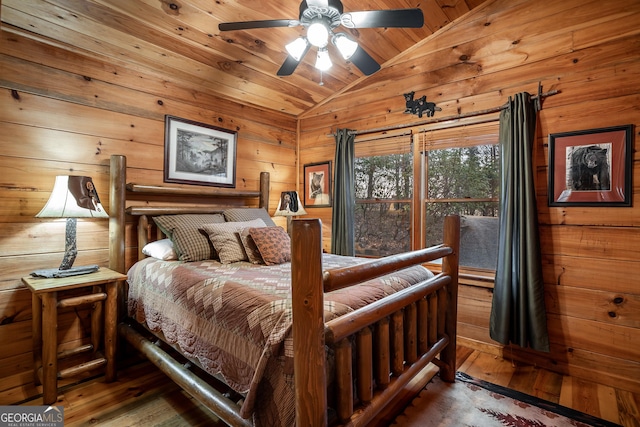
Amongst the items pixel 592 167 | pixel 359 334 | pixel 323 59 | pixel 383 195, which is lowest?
pixel 359 334

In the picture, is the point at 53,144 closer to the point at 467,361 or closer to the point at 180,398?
the point at 180,398

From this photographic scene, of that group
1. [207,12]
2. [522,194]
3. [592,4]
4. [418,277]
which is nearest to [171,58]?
[207,12]

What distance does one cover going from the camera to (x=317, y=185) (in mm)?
3838

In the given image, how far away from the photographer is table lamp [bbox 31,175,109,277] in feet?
6.37

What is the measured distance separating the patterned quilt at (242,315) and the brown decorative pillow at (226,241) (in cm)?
12

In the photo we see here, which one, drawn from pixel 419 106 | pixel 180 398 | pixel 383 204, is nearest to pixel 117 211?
pixel 180 398

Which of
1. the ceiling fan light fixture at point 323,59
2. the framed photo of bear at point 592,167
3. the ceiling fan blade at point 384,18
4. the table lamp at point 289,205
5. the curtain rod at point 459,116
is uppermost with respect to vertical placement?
the ceiling fan blade at point 384,18

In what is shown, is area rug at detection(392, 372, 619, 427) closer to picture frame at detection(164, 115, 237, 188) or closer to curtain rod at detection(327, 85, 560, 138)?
curtain rod at detection(327, 85, 560, 138)

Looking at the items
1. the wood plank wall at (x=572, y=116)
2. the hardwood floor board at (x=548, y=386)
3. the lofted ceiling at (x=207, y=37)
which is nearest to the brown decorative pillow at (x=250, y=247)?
the lofted ceiling at (x=207, y=37)

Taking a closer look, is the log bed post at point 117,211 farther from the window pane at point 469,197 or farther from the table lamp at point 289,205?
the window pane at point 469,197

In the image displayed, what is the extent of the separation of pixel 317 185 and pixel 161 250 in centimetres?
199

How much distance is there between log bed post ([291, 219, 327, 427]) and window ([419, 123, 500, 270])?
7.26 ft

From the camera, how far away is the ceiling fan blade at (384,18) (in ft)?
5.51

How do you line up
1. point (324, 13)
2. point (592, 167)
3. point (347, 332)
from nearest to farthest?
point (347, 332)
point (324, 13)
point (592, 167)
